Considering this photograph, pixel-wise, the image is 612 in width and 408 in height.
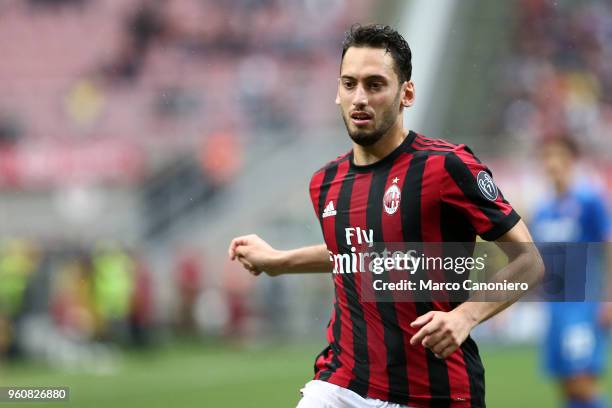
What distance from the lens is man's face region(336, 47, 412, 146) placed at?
4.01 m

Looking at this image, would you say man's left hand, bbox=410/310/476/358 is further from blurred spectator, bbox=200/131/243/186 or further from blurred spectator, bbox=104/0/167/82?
blurred spectator, bbox=104/0/167/82

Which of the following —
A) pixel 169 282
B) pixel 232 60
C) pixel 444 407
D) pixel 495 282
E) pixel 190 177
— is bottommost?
pixel 444 407

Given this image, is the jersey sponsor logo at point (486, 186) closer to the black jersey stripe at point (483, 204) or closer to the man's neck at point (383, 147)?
the black jersey stripe at point (483, 204)

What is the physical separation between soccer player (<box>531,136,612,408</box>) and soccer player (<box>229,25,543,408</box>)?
356 centimetres

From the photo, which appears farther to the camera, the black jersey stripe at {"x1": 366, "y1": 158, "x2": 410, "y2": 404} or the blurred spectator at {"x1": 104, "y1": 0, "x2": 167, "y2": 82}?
the blurred spectator at {"x1": 104, "y1": 0, "x2": 167, "y2": 82}

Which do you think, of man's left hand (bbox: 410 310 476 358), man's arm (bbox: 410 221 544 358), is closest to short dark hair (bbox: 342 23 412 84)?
Result: man's arm (bbox: 410 221 544 358)

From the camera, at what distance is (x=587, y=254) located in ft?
17.0

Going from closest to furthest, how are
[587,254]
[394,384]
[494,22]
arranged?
[394,384], [587,254], [494,22]

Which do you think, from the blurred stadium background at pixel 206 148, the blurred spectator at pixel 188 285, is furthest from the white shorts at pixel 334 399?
the blurred spectator at pixel 188 285

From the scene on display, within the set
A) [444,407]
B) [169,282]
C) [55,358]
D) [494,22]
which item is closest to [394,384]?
[444,407]

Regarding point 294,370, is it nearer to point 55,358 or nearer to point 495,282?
point 55,358

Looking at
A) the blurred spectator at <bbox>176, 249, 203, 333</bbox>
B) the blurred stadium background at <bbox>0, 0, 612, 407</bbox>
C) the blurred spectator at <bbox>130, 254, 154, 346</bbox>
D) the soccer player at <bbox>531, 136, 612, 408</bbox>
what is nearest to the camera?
the soccer player at <bbox>531, 136, 612, 408</bbox>

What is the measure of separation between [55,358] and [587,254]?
12372 millimetres

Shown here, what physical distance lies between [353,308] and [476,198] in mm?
684
